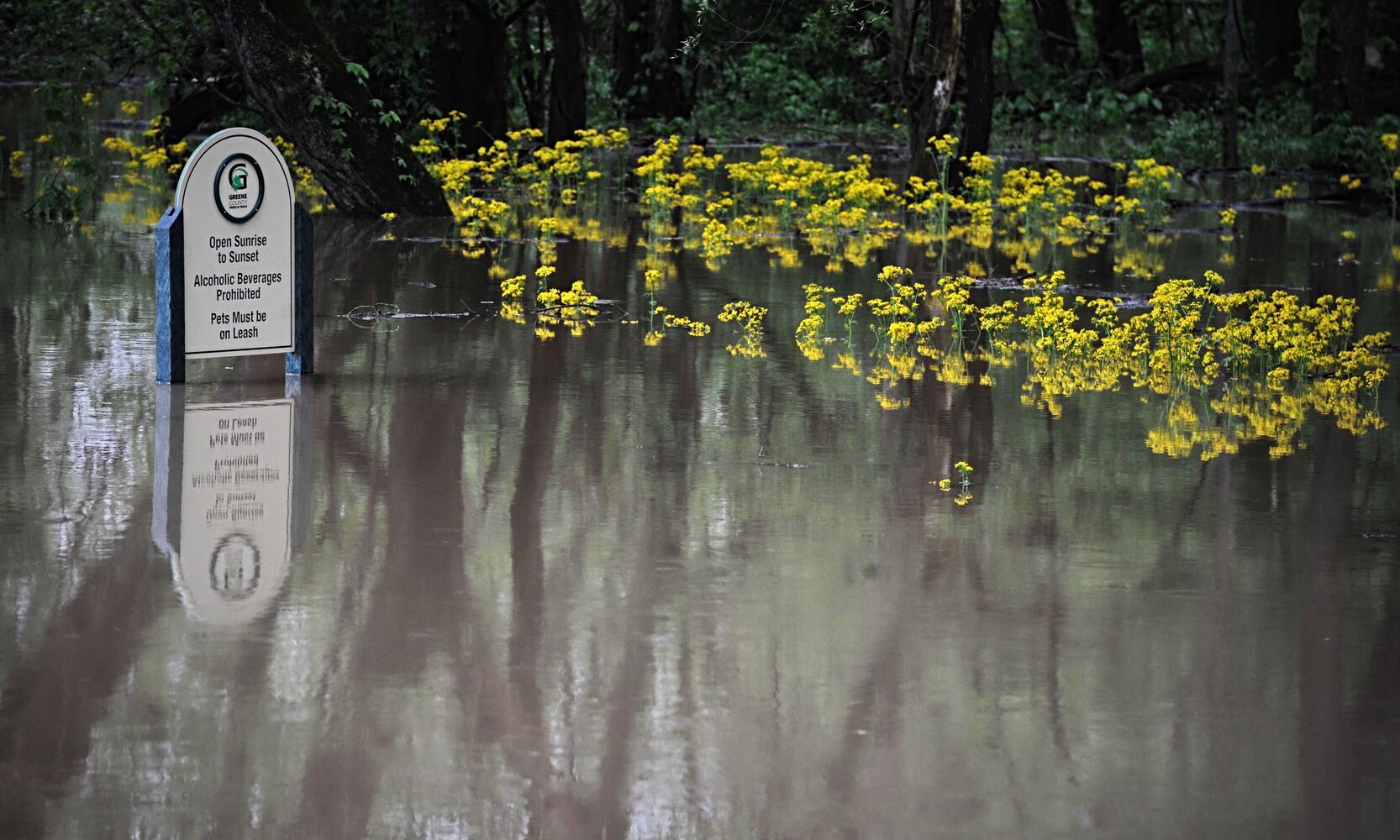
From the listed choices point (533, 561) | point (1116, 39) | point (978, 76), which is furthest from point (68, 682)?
point (1116, 39)

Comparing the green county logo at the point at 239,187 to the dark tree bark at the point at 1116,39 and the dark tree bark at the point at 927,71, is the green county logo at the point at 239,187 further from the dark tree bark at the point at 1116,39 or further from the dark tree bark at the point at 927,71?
the dark tree bark at the point at 1116,39

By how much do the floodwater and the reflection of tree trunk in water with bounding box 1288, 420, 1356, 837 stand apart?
15mm

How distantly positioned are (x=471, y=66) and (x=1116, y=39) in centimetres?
2109

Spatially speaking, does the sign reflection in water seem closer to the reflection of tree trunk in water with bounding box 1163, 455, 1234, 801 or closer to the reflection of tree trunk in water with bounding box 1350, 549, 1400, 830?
the reflection of tree trunk in water with bounding box 1163, 455, 1234, 801

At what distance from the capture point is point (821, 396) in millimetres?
8844

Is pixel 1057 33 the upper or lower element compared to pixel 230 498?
upper

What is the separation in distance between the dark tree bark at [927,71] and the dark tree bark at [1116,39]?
720 inches

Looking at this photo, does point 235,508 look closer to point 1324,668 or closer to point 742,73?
point 1324,668

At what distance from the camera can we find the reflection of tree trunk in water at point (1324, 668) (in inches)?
165

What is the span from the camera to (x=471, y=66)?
2136 centimetres

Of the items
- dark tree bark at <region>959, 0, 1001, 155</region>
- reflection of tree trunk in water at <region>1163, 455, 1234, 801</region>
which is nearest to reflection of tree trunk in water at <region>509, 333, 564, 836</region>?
reflection of tree trunk in water at <region>1163, 455, 1234, 801</region>

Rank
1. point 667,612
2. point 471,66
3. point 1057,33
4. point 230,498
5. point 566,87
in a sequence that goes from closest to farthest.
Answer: point 667,612, point 230,498, point 471,66, point 566,87, point 1057,33

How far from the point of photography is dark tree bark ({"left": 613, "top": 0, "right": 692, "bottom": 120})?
29.7m

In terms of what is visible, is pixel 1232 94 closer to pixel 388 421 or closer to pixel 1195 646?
pixel 388 421
